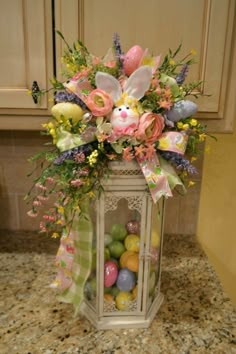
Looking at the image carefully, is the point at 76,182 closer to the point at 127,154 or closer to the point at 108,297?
the point at 127,154

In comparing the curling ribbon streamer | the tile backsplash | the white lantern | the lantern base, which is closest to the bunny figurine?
the white lantern

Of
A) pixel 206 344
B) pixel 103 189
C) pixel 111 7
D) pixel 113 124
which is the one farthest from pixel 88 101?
pixel 206 344

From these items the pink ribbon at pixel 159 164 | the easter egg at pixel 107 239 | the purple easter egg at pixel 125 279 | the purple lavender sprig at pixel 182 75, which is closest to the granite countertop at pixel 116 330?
the purple easter egg at pixel 125 279

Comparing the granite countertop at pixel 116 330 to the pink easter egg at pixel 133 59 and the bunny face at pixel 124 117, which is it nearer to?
the bunny face at pixel 124 117

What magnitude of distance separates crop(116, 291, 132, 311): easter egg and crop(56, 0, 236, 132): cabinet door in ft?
1.73

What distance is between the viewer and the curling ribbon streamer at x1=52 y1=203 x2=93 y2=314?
721 millimetres

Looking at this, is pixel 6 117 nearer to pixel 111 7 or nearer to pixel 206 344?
pixel 111 7

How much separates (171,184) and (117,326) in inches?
15.0

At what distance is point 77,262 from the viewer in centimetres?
76

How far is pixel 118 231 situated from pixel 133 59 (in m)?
0.38

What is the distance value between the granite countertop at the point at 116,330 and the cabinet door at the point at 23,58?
471 mm

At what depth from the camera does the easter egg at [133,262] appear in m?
0.73

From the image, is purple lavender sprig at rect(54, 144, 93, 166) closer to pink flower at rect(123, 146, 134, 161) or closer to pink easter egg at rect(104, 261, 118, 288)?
pink flower at rect(123, 146, 134, 161)

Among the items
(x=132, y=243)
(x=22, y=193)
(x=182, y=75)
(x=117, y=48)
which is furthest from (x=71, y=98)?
(x=22, y=193)
